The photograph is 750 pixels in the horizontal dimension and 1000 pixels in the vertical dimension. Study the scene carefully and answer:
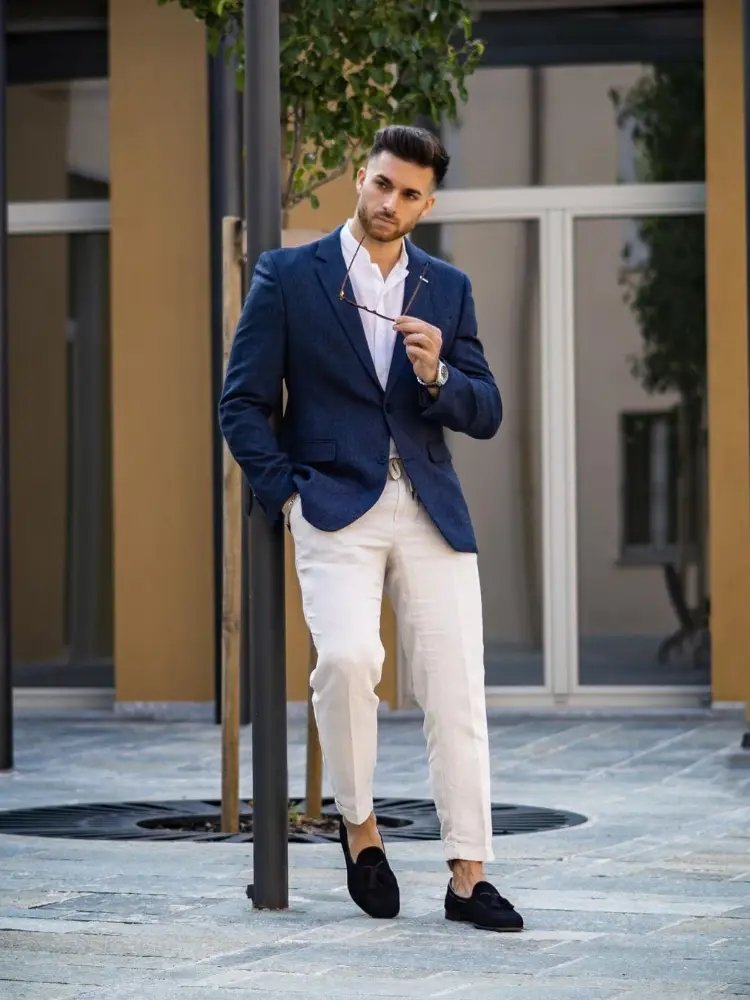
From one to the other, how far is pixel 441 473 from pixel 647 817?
2325 millimetres

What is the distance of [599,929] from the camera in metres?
4.83

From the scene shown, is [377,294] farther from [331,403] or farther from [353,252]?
[331,403]

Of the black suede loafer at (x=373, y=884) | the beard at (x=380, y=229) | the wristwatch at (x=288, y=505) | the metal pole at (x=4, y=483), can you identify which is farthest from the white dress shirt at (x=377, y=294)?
the metal pole at (x=4, y=483)

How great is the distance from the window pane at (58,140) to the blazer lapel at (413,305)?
6.82 meters

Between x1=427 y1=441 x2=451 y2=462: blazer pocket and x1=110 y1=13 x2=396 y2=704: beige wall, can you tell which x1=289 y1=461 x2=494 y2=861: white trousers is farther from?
x1=110 y1=13 x2=396 y2=704: beige wall

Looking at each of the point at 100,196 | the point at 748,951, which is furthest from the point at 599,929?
the point at 100,196

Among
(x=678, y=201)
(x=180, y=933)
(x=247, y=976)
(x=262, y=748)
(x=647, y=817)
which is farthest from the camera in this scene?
(x=678, y=201)

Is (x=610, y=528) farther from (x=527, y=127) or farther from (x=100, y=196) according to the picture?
(x=100, y=196)

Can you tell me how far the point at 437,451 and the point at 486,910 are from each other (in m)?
1.07

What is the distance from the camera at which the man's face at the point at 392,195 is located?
495 cm

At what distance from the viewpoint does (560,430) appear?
11305mm

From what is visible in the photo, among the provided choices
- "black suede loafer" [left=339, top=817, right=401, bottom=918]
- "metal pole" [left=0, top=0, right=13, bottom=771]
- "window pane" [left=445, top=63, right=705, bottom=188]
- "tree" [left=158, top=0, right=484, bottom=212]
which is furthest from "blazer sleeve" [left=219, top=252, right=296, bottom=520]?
"window pane" [left=445, top=63, right=705, bottom=188]

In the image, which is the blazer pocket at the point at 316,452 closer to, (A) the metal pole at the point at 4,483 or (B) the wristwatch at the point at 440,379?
(B) the wristwatch at the point at 440,379


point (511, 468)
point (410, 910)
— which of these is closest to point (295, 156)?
point (410, 910)
